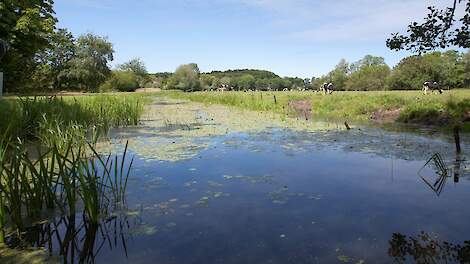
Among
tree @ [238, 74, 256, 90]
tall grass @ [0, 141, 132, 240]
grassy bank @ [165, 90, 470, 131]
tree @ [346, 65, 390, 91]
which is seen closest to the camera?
tall grass @ [0, 141, 132, 240]

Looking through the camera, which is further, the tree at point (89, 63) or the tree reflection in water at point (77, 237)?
the tree at point (89, 63)

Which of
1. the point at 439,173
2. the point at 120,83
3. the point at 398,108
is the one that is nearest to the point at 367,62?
the point at 120,83

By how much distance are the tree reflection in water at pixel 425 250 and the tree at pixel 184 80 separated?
10388cm

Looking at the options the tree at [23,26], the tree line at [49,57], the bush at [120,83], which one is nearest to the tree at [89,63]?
the tree line at [49,57]

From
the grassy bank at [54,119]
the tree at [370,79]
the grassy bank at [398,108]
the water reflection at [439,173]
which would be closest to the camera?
the water reflection at [439,173]

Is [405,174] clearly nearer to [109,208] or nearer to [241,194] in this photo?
[241,194]

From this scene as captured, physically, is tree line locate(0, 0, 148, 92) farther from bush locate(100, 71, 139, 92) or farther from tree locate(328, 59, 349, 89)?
tree locate(328, 59, 349, 89)

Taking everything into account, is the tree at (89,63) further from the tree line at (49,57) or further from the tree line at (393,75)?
the tree line at (393,75)

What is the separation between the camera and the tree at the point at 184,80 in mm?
107631

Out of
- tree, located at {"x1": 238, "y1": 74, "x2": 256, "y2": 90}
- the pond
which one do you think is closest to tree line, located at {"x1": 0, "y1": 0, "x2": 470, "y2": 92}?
the pond

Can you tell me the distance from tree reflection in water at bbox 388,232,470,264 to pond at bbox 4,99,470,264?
0.01 metres

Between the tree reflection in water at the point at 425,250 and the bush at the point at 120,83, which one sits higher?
the bush at the point at 120,83

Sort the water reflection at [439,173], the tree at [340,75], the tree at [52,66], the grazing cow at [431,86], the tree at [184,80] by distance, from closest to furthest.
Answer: the water reflection at [439,173] → the grazing cow at [431,86] → the tree at [52,66] → the tree at [184,80] → the tree at [340,75]

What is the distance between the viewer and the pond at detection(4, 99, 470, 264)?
4117mm
